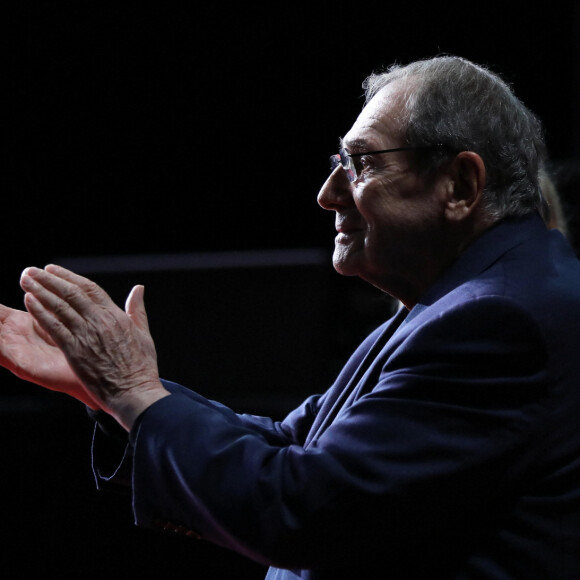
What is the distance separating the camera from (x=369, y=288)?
9.51 feet

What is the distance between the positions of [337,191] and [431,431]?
21.2 inches

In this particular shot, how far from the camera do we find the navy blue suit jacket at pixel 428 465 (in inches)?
38.1

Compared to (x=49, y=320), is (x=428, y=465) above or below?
below

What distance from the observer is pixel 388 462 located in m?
0.97

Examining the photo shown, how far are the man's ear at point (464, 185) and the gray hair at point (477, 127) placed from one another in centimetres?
2

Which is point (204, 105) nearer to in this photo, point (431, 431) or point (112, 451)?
point (112, 451)

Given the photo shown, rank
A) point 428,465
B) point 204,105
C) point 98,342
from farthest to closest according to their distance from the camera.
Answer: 1. point 204,105
2. point 98,342
3. point 428,465

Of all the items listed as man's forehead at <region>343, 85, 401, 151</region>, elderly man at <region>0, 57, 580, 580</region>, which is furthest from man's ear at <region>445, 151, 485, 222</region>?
man's forehead at <region>343, 85, 401, 151</region>

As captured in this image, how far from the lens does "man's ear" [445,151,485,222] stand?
1217 mm

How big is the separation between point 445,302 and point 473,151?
27cm

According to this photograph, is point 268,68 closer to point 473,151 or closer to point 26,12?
point 26,12

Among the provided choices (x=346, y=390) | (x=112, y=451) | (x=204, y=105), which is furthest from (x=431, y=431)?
(x=204, y=105)

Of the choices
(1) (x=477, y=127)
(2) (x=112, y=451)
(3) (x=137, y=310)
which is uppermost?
(1) (x=477, y=127)

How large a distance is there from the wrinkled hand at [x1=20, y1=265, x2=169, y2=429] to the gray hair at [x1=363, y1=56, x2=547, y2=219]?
21.1 inches
